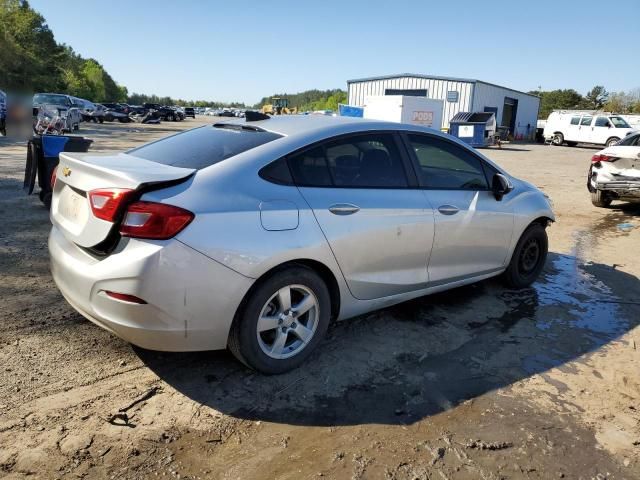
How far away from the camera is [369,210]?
3.36 meters

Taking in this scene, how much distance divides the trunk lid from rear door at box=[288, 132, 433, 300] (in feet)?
2.74

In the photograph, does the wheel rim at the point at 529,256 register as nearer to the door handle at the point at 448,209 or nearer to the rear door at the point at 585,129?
the door handle at the point at 448,209

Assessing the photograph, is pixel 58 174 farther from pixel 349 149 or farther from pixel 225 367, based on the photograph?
pixel 349 149

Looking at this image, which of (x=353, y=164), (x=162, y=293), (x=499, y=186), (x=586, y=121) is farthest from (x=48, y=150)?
(x=586, y=121)

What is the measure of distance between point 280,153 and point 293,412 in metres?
1.55

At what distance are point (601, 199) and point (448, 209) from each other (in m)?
7.62

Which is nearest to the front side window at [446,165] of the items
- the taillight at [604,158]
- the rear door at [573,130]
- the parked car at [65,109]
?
the taillight at [604,158]

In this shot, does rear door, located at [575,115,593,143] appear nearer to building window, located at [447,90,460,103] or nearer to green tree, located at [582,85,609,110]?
building window, located at [447,90,460,103]

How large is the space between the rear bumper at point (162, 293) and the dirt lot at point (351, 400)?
42 cm

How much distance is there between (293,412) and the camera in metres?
2.79

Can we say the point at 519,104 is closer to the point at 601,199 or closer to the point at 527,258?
the point at 601,199

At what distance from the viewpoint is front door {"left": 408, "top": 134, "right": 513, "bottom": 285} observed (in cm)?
387

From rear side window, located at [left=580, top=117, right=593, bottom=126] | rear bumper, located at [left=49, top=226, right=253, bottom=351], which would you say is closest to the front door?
rear bumper, located at [left=49, top=226, right=253, bottom=351]

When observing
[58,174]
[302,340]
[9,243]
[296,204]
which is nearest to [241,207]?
[296,204]
